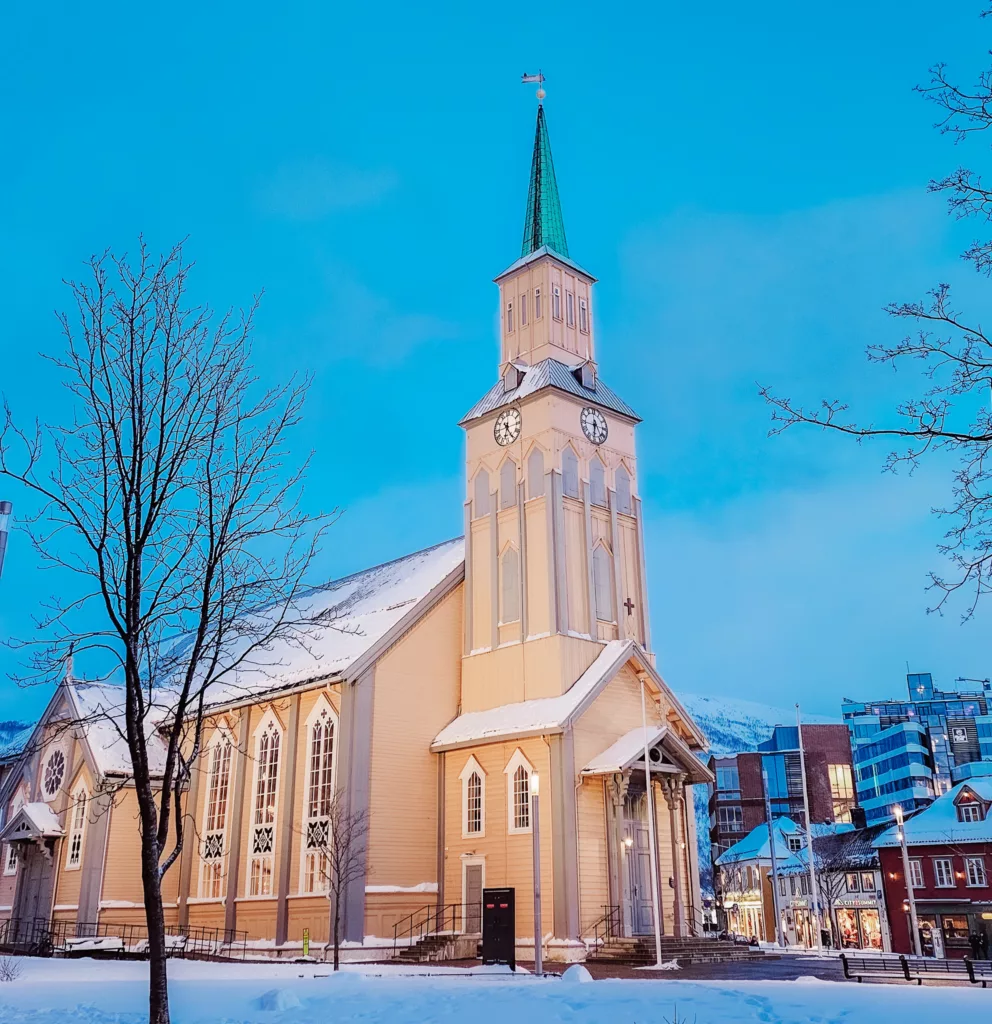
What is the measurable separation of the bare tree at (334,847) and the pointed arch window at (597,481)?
48.1ft

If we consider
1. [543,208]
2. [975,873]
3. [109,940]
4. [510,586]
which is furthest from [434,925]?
[975,873]

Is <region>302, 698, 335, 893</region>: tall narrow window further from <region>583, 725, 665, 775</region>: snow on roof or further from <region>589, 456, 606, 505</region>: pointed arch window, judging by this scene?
<region>589, 456, 606, 505</region>: pointed arch window

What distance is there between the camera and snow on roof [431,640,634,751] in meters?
33.2

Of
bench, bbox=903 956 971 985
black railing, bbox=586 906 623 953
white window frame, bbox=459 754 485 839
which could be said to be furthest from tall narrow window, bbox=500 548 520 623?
bench, bbox=903 956 971 985

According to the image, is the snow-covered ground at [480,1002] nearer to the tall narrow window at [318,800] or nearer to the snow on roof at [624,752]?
→ the snow on roof at [624,752]

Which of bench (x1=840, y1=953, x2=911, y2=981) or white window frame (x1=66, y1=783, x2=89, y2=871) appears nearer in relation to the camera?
bench (x1=840, y1=953, x2=911, y2=981)

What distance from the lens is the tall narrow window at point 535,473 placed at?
127 feet

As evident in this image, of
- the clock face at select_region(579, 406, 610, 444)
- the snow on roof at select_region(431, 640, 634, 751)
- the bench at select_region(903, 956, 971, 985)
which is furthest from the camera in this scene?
the clock face at select_region(579, 406, 610, 444)

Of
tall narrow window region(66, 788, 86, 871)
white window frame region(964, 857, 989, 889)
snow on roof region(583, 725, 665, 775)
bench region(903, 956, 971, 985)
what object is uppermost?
snow on roof region(583, 725, 665, 775)

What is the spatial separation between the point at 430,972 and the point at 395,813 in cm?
979

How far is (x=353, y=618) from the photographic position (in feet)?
136

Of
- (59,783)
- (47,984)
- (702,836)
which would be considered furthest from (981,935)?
(702,836)

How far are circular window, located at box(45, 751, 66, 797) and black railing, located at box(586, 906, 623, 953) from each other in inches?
987

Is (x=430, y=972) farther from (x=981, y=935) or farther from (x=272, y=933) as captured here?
(x=981, y=935)
